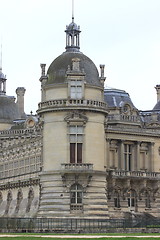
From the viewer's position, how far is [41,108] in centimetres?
8931

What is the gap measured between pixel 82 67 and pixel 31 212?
19311 millimetres

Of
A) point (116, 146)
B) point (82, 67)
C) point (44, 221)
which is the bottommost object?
point (44, 221)

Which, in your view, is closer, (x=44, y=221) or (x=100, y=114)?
(x=44, y=221)

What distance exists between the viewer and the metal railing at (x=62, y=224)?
76.8 m

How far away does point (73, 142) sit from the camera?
87.7m

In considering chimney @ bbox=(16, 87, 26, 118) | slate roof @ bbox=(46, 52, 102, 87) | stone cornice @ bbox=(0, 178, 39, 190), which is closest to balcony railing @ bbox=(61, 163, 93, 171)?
stone cornice @ bbox=(0, 178, 39, 190)

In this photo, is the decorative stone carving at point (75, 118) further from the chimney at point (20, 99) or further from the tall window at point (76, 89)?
the chimney at point (20, 99)

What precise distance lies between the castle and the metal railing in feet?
23.2

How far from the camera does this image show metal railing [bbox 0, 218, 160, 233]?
252 feet

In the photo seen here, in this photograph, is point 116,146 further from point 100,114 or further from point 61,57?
point 61,57

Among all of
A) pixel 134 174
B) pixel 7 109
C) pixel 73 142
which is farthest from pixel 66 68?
pixel 7 109

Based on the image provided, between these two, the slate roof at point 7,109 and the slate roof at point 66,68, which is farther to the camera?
the slate roof at point 7,109

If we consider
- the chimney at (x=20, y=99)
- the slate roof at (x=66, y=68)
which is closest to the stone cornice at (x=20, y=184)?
the slate roof at (x=66, y=68)

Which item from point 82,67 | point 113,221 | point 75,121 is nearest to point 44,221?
point 113,221
